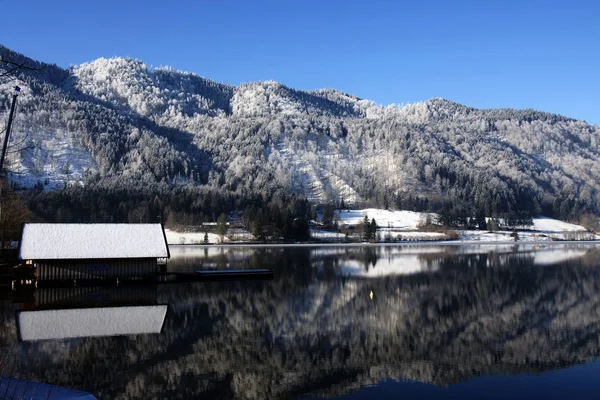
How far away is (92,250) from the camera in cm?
4766

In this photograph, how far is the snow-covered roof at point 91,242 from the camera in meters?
46.6

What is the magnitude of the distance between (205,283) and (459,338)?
1024 inches

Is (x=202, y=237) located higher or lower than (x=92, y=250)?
lower

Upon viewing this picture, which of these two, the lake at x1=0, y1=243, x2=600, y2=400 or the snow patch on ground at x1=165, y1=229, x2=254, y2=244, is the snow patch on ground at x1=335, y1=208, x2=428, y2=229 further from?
the lake at x1=0, y1=243, x2=600, y2=400

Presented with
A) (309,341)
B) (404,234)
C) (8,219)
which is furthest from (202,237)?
(309,341)

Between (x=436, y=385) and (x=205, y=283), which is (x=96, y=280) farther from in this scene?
(x=436, y=385)

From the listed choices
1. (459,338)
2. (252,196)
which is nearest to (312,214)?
(252,196)

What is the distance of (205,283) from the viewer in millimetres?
48781

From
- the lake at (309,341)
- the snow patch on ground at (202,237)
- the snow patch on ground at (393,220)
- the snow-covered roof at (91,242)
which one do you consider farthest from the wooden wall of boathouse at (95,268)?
the snow patch on ground at (393,220)

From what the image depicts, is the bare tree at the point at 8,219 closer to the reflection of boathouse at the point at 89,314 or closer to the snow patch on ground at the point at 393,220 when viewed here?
the reflection of boathouse at the point at 89,314

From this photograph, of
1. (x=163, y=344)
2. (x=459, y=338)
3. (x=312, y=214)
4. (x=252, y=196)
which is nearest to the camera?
(x=163, y=344)

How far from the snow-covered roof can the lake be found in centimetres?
335

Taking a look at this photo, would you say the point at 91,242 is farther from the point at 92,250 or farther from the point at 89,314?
the point at 89,314

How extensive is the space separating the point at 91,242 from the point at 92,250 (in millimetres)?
1108
